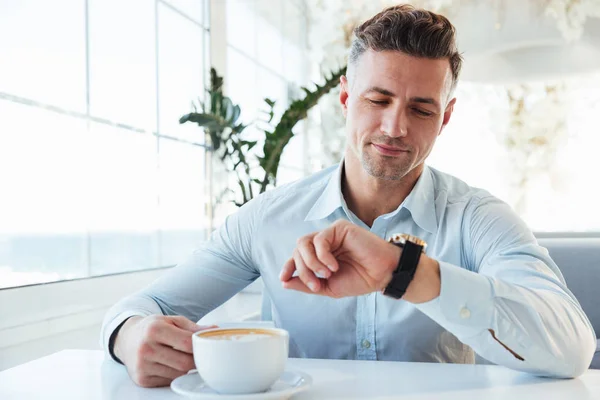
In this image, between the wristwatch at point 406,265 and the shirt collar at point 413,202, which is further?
the shirt collar at point 413,202

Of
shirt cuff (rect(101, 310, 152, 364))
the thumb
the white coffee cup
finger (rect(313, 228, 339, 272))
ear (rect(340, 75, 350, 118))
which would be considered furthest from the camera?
ear (rect(340, 75, 350, 118))

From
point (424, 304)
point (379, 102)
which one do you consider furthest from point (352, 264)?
point (379, 102)

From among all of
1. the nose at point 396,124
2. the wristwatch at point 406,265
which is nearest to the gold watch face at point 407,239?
the wristwatch at point 406,265

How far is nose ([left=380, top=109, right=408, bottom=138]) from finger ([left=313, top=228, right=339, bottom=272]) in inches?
18.5

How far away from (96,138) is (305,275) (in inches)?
60.8

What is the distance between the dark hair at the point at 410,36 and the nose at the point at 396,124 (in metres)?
0.14

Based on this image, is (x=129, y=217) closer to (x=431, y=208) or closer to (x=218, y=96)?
(x=218, y=96)

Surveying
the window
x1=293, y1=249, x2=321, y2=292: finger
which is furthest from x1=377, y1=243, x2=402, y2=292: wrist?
the window

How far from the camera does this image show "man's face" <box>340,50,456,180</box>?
1294mm

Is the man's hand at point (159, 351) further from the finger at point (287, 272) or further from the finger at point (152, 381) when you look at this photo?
the finger at point (287, 272)

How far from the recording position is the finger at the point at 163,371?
891mm

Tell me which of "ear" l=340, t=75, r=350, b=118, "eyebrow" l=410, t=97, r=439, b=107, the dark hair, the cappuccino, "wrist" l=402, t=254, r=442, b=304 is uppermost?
the dark hair

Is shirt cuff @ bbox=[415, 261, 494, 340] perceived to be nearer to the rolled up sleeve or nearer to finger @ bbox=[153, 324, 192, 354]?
the rolled up sleeve

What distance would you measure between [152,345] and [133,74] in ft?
5.84
